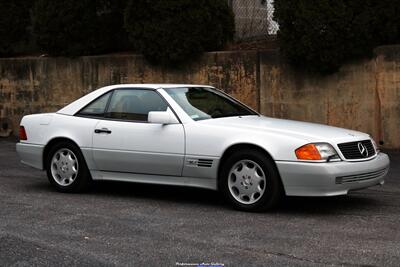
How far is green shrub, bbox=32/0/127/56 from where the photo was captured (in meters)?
13.8

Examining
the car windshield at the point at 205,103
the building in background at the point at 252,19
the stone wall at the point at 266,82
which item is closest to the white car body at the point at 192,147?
the car windshield at the point at 205,103

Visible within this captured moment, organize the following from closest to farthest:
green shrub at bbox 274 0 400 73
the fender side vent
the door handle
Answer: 1. the fender side vent
2. the door handle
3. green shrub at bbox 274 0 400 73

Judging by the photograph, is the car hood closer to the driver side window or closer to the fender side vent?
the fender side vent

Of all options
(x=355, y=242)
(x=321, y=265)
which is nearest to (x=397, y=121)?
(x=355, y=242)

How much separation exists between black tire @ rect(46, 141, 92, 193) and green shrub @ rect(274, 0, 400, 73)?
4.89 m

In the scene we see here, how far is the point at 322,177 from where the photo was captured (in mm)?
6074

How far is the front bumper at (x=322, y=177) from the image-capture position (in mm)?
6078

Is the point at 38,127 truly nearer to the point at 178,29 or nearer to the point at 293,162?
the point at 293,162

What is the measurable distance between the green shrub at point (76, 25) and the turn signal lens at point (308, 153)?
8.63m

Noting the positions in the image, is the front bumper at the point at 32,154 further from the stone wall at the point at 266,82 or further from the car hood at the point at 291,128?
the stone wall at the point at 266,82

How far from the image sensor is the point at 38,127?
25.9 ft

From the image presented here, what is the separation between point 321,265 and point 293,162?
1.67m

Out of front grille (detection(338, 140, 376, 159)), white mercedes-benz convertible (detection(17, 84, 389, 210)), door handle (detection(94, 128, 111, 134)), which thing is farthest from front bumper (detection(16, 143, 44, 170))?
front grille (detection(338, 140, 376, 159))

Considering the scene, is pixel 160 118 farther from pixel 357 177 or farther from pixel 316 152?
pixel 357 177
